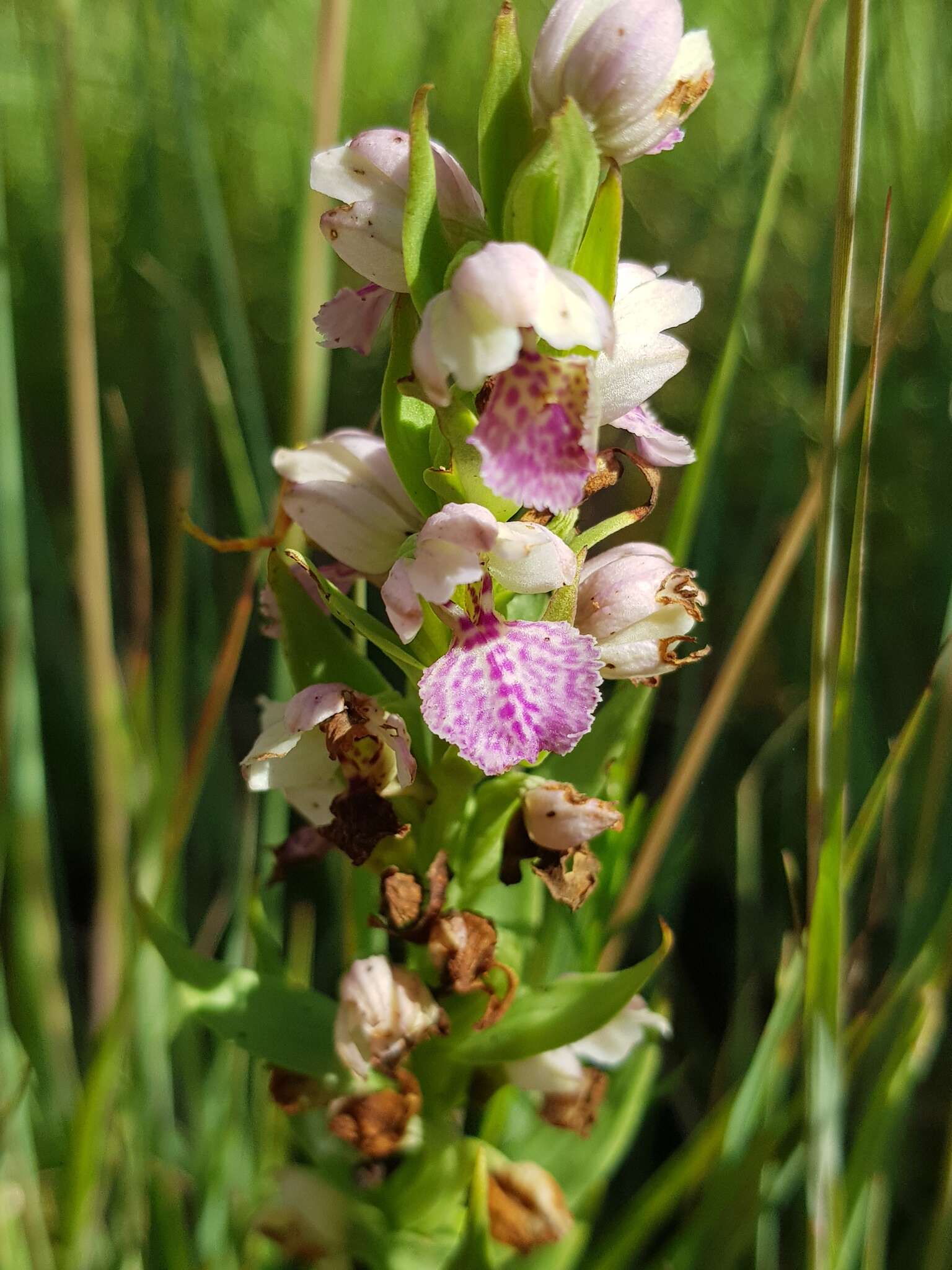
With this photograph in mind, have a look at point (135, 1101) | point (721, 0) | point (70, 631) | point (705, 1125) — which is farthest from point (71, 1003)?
point (721, 0)

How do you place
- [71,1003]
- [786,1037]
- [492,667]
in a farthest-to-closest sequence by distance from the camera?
[71,1003], [786,1037], [492,667]

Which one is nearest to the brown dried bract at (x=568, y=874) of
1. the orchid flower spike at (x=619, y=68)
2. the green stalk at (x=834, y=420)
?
the green stalk at (x=834, y=420)

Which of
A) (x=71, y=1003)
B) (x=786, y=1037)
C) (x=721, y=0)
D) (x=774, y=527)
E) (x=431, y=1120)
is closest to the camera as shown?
(x=431, y=1120)

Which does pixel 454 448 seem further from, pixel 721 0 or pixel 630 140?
pixel 721 0

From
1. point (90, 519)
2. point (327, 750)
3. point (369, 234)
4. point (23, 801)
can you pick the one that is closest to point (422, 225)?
point (369, 234)

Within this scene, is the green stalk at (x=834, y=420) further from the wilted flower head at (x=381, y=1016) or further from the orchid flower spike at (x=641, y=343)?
the wilted flower head at (x=381, y=1016)

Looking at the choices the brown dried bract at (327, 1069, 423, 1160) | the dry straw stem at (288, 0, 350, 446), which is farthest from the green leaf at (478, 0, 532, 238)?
the brown dried bract at (327, 1069, 423, 1160)
